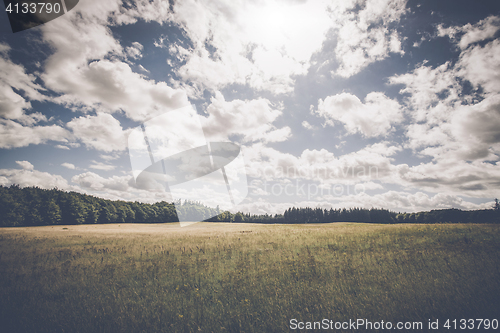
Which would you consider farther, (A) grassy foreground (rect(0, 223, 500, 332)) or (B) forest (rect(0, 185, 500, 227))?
(B) forest (rect(0, 185, 500, 227))

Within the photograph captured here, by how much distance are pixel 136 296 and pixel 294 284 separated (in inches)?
207

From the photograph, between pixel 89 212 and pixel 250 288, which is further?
pixel 89 212

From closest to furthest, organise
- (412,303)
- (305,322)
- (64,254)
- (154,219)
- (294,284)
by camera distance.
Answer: (305,322) < (412,303) < (294,284) < (64,254) < (154,219)

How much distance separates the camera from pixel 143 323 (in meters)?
5.07

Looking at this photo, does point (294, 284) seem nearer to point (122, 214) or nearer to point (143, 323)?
point (143, 323)

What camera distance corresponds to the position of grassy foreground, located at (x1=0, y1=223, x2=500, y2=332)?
5.12 metres

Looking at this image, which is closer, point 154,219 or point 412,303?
point 412,303

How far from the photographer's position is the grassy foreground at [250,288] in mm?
5121

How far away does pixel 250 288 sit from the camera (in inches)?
262

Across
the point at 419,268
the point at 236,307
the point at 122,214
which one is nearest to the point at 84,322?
the point at 236,307

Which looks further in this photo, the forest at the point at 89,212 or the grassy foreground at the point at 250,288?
the forest at the point at 89,212

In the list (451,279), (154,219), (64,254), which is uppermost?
(451,279)

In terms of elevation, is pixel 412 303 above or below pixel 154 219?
above

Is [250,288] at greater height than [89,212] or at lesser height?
greater
